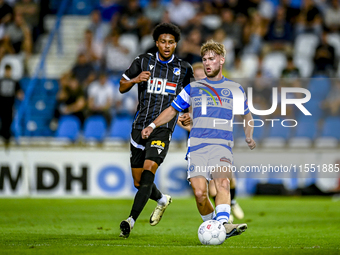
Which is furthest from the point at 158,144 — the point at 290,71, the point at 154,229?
the point at 290,71

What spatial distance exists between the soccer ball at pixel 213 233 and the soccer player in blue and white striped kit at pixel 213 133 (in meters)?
0.12

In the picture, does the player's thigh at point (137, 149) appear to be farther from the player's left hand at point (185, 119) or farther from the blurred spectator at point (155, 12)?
the blurred spectator at point (155, 12)

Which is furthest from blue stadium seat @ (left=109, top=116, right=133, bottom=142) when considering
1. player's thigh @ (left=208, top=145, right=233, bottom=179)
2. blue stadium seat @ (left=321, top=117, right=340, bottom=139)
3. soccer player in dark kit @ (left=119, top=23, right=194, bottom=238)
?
player's thigh @ (left=208, top=145, right=233, bottom=179)

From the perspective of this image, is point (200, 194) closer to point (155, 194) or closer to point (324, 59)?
point (155, 194)

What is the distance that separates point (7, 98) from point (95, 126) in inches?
95.4

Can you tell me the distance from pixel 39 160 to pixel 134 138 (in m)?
7.14

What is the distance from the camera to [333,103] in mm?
14344

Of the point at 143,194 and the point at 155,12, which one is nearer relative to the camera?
the point at 143,194

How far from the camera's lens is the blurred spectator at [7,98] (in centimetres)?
1483

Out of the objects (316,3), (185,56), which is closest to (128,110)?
(185,56)

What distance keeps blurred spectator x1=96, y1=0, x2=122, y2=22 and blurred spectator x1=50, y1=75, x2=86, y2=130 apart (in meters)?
3.50

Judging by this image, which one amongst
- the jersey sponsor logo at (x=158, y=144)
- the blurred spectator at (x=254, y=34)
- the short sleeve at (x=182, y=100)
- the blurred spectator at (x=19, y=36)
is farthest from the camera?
the blurred spectator at (x=19, y=36)

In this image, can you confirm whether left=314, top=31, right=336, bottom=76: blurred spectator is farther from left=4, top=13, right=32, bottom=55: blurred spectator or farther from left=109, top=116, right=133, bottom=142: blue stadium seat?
left=4, top=13, right=32, bottom=55: blurred spectator

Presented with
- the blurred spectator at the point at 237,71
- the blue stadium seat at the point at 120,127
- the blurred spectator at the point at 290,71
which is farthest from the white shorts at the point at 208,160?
the blurred spectator at the point at 237,71
